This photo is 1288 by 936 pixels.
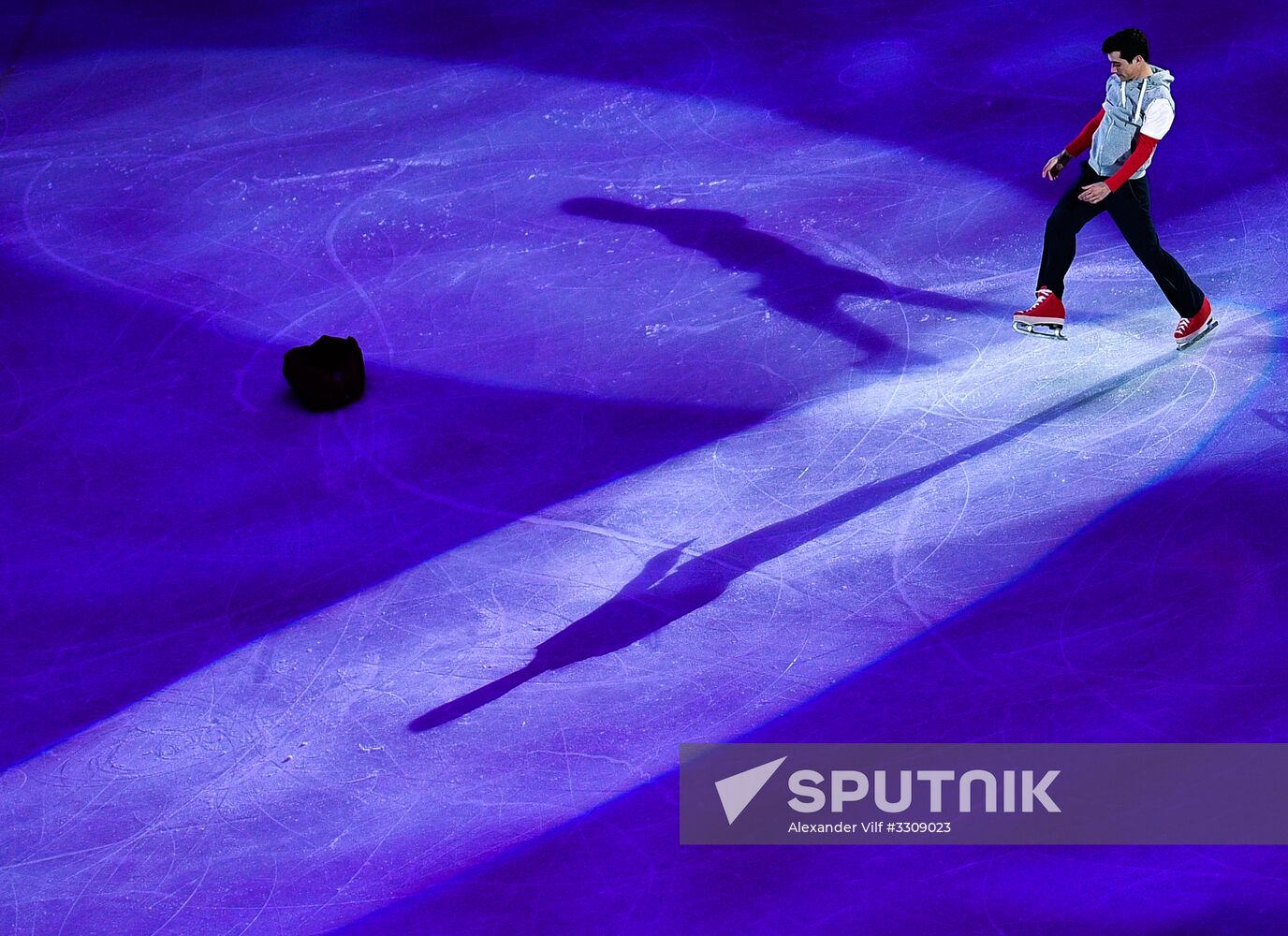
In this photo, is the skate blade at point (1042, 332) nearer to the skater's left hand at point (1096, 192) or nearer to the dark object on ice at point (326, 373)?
the skater's left hand at point (1096, 192)

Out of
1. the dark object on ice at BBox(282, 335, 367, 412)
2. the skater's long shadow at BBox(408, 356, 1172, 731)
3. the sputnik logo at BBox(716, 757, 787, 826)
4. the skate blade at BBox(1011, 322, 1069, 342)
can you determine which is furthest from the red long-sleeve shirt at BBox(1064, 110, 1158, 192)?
the dark object on ice at BBox(282, 335, 367, 412)

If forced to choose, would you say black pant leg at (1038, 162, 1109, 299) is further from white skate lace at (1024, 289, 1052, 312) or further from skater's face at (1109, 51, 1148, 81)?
skater's face at (1109, 51, 1148, 81)

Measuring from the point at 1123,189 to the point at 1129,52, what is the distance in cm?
66

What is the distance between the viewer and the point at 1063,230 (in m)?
6.90

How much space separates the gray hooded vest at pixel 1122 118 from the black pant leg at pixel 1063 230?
0.42ft

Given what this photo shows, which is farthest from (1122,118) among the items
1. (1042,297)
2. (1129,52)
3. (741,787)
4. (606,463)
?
(741,787)

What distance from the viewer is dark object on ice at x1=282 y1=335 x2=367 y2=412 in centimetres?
709

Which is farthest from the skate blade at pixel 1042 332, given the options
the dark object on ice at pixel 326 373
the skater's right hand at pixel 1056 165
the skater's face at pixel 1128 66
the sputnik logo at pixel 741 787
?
the dark object on ice at pixel 326 373

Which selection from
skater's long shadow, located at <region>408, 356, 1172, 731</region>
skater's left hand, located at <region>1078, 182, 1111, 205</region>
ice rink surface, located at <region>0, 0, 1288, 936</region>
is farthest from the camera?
skater's left hand, located at <region>1078, 182, 1111, 205</region>

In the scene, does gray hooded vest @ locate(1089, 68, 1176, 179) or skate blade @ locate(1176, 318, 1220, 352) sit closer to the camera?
gray hooded vest @ locate(1089, 68, 1176, 179)

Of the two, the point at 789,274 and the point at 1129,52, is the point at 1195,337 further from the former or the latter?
the point at 789,274

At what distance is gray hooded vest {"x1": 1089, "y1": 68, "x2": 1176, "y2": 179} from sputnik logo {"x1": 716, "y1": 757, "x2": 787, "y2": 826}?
3.20m

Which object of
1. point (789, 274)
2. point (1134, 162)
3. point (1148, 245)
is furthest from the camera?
point (789, 274)

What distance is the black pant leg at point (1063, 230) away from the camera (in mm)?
6816
